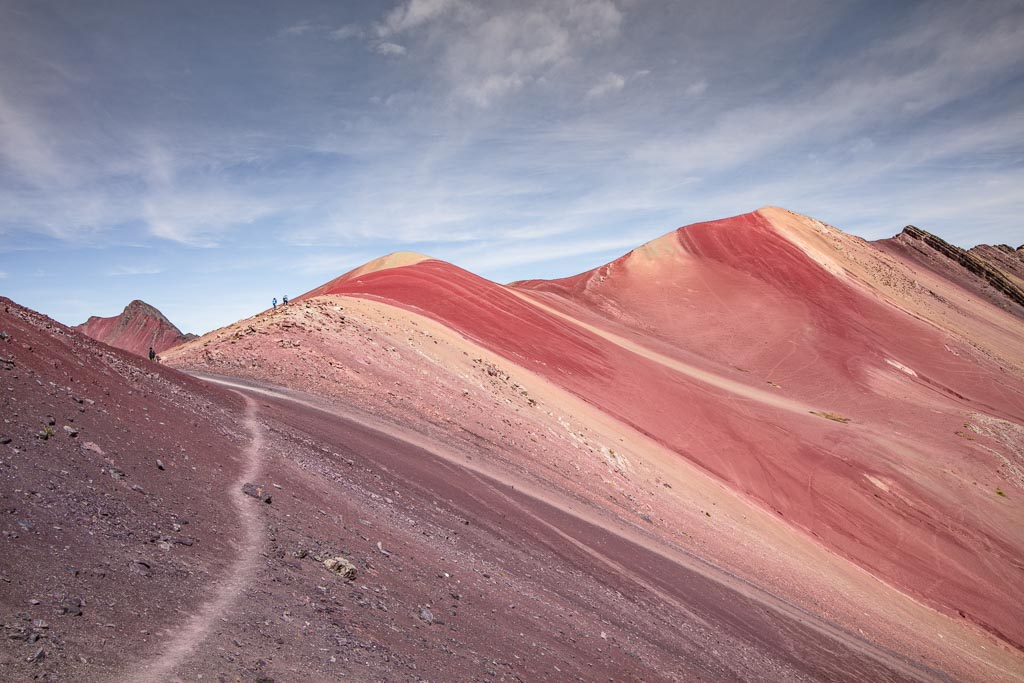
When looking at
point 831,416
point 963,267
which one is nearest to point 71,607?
point 831,416

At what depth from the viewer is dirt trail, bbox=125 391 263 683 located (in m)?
4.34

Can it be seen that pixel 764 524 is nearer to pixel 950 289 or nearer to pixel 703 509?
pixel 703 509

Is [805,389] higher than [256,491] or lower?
lower

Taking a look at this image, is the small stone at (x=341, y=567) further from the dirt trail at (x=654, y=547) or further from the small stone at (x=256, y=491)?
the dirt trail at (x=654, y=547)

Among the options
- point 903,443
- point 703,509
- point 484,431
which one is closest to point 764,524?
point 703,509

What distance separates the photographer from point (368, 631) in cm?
603

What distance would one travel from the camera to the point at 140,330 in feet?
235

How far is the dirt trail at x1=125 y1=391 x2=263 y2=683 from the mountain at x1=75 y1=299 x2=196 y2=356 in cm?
7099

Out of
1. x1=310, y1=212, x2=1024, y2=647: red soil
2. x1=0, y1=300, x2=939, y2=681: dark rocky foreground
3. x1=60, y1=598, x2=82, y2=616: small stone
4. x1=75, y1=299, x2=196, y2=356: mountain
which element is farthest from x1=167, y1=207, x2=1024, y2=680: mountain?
x1=75, y1=299, x2=196, y2=356: mountain

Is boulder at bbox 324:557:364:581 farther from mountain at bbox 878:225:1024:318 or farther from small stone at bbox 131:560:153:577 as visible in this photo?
mountain at bbox 878:225:1024:318

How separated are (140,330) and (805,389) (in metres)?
73.8

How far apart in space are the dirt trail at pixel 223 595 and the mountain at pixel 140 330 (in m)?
71.0

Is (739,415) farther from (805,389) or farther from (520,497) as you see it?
(520,497)

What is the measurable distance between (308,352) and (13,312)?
932 cm
